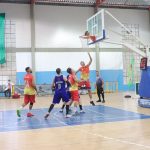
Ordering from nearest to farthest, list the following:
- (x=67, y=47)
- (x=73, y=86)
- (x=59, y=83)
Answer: (x=59, y=83)
(x=73, y=86)
(x=67, y=47)

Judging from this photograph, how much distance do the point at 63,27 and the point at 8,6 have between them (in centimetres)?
463

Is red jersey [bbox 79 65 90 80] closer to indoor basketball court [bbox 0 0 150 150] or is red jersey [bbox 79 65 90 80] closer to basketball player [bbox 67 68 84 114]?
indoor basketball court [bbox 0 0 150 150]

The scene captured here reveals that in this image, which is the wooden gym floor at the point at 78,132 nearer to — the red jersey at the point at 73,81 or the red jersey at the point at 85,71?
the red jersey at the point at 73,81

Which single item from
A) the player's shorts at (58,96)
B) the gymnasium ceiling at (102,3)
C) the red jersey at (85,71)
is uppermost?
the gymnasium ceiling at (102,3)

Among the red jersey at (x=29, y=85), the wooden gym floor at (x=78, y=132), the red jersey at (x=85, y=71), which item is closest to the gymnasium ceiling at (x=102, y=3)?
the red jersey at (x=85, y=71)

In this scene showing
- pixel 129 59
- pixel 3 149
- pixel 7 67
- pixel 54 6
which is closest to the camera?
pixel 3 149

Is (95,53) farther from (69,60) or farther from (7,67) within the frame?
(7,67)

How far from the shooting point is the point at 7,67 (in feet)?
76.5

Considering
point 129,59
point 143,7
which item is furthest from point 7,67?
point 143,7

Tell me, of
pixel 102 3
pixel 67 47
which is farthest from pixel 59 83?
pixel 102 3

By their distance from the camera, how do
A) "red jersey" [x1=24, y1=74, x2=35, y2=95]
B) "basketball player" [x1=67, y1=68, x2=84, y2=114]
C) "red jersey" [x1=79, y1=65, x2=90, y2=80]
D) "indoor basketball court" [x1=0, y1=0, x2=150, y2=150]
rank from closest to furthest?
"basketball player" [x1=67, y1=68, x2=84, y2=114] → "red jersey" [x1=24, y1=74, x2=35, y2=95] → "red jersey" [x1=79, y1=65, x2=90, y2=80] → "indoor basketball court" [x1=0, y1=0, x2=150, y2=150]

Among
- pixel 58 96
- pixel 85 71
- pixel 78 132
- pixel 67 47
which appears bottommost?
pixel 78 132

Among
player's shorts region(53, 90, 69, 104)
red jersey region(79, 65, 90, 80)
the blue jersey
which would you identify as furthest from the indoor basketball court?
player's shorts region(53, 90, 69, 104)

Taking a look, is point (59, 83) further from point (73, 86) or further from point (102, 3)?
point (102, 3)
